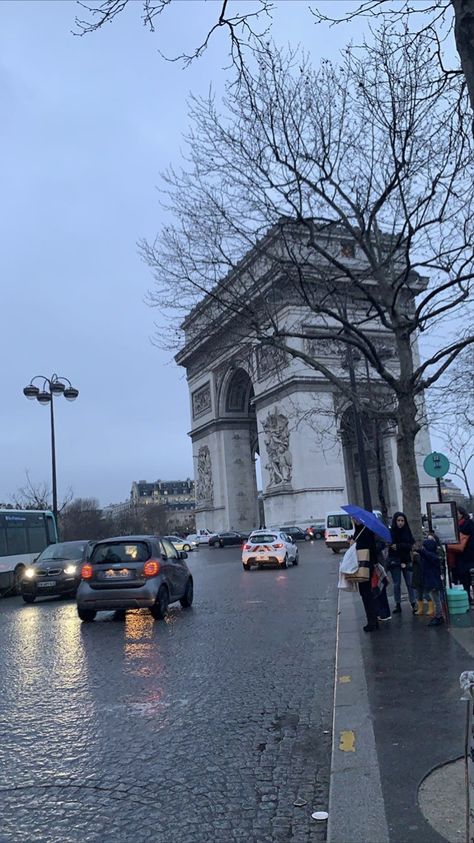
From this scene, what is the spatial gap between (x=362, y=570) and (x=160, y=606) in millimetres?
4668

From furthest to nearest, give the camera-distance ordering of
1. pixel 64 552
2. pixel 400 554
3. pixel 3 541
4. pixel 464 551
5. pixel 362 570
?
1. pixel 3 541
2. pixel 64 552
3. pixel 400 554
4. pixel 464 551
5. pixel 362 570

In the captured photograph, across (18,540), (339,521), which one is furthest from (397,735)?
(339,521)

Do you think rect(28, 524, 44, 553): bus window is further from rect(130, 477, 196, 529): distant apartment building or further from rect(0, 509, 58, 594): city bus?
rect(130, 477, 196, 529): distant apartment building

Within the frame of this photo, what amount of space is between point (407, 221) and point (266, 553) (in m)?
16.8

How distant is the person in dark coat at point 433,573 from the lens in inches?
371

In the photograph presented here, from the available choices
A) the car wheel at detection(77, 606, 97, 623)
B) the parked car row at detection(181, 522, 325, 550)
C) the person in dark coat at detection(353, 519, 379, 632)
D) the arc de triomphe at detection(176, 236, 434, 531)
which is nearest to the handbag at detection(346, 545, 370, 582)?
the person in dark coat at detection(353, 519, 379, 632)

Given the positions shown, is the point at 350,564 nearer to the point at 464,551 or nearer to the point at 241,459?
the point at 464,551

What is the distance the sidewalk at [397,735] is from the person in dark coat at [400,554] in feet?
7.24

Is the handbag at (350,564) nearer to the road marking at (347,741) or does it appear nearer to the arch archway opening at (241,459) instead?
the road marking at (347,741)

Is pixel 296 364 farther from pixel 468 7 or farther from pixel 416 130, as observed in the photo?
pixel 468 7

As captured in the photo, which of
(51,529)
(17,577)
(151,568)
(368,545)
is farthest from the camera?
(51,529)

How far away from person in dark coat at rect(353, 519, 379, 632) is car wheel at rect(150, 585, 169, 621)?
14.0ft

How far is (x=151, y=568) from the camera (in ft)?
41.7

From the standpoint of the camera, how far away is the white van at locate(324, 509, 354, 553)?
1350 inches
